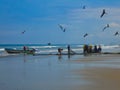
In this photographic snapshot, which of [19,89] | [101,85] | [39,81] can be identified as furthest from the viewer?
[39,81]

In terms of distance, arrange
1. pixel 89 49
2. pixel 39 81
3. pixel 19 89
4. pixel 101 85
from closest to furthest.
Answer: pixel 19 89, pixel 101 85, pixel 39 81, pixel 89 49

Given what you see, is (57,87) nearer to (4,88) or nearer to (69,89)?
(69,89)

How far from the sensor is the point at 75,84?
1720 centimetres

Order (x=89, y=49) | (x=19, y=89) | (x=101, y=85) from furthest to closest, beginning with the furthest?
(x=89, y=49), (x=101, y=85), (x=19, y=89)

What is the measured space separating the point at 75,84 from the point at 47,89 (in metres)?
1.95

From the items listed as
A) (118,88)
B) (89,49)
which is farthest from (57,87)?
(89,49)

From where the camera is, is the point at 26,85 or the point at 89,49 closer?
the point at 26,85

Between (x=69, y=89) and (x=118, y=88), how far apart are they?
220cm

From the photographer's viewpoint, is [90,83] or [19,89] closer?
[19,89]

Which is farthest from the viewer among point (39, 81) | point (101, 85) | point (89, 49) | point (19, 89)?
point (89, 49)

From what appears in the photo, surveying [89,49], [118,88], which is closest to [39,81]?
[118,88]

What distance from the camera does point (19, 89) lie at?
1568cm

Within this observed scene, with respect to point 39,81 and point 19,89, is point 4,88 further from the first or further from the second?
point 39,81

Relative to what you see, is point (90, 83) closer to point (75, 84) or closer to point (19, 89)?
point (75, 84)
